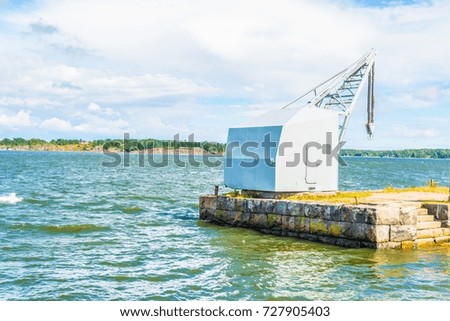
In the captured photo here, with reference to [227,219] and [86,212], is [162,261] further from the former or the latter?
[86,212]

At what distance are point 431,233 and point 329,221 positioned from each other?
3565 millimetres

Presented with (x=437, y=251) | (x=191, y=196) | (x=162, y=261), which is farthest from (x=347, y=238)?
(x=191, y=196)

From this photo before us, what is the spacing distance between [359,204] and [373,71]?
33.8 ft

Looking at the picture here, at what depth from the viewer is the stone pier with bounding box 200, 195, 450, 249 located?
19.5 m

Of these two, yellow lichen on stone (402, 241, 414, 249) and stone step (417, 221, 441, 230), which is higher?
stone step (417, 221, 441, 230)

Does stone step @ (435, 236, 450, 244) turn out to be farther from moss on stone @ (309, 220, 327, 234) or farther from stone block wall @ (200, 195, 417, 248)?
moss on stone @ (309, 220, 327, 234)

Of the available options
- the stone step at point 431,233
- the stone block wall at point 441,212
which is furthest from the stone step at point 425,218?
the stone step at point 431,233

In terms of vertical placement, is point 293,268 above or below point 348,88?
below

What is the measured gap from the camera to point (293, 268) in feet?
57.6

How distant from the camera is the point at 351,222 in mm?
20109

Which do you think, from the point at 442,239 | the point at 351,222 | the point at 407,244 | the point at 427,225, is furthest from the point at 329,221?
the point at 442,239

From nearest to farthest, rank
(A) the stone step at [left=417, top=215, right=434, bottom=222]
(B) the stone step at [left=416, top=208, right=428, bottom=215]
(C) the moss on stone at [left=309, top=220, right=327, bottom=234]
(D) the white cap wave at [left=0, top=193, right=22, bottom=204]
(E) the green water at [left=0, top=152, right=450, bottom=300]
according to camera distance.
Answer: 1. (E) the green water at [left=0, top=152, right=450, bottom=300]
2. (A) the stone step at [left=417, top=215, right=434, bottom=222]
3. (C) the moss on stone at [left=309, top=220, right=327, bottom=234]
4. (B) the stone step at [left=416, top=208, right=428, bottom=215]
5. (D) the white cap wave at [left=0, top=193, right=22, bottom=204]

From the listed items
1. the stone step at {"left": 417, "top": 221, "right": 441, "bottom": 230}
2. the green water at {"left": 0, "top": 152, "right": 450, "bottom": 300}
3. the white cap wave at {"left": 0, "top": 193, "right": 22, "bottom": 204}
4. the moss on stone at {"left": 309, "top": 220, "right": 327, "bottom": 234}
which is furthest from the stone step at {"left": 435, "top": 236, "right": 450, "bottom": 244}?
the white cap wave at {"left": 0, "top": 193, "right": 22, "bottom": 204}

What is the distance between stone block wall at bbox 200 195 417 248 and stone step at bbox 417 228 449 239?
1.43 feet
